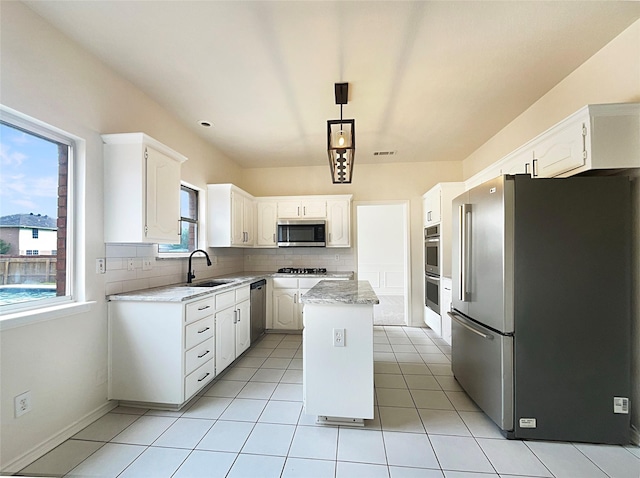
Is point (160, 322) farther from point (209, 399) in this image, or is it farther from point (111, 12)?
point (111, 12)

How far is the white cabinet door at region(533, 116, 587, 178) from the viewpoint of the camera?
6.18 ft

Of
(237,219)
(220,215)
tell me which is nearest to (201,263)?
(220,215)

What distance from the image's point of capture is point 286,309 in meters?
4.28

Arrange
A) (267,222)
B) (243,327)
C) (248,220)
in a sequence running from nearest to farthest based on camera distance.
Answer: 1. (243,327)
2. (248,220)
3. (267,222)

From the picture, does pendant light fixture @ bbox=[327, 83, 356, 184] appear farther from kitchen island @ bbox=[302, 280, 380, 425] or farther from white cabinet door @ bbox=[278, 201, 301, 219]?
white cabinet door @ bbox=[278, 201, 301, 219]

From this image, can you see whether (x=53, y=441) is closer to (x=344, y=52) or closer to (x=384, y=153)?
(x=344, y=52)

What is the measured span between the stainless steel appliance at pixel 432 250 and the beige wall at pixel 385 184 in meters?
0.21

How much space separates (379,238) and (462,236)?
20.1 ft

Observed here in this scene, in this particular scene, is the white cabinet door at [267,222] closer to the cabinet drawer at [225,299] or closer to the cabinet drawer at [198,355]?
the cabinet drawer at [225,299]

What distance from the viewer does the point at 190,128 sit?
3.40 m

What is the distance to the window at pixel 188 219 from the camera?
3465 mm

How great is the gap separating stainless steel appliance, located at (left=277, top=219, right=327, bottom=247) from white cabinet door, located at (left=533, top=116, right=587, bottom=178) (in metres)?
2.84

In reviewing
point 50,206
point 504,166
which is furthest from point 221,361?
point 504,166

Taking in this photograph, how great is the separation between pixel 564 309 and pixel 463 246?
2.50ft
